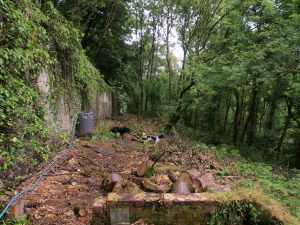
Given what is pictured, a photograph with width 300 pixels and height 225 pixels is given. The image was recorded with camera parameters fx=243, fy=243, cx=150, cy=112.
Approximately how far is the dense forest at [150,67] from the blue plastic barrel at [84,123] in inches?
16.0

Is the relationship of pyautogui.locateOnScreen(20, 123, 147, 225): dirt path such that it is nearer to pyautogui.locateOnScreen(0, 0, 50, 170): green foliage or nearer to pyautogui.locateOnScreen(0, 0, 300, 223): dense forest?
pyautogui.locateOnScreen(0, 0, 300, 223): dense forest

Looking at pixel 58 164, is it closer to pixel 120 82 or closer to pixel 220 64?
pixel 220 64

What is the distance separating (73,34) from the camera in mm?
5758

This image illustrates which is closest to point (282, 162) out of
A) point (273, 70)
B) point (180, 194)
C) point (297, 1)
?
point (273, 70)

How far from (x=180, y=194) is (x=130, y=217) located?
2.43 ft

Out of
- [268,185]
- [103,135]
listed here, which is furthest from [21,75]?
[268,185]

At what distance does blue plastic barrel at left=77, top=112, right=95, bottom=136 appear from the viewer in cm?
716

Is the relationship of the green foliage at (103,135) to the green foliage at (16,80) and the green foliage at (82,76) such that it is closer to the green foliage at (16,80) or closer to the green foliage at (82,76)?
Answer: the green foliage at (82,76)

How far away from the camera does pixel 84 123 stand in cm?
723

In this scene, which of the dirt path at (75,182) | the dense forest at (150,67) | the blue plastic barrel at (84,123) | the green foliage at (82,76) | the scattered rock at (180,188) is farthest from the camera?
the blue plastic barrel at (84,123)

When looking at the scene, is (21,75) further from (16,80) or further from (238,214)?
(238,214)

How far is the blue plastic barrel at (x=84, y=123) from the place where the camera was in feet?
23.5

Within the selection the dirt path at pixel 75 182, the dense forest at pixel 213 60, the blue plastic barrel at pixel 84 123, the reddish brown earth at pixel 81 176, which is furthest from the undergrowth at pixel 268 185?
the blue plastic barrel at pixel 84 123

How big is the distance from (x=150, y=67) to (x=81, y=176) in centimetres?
1941
